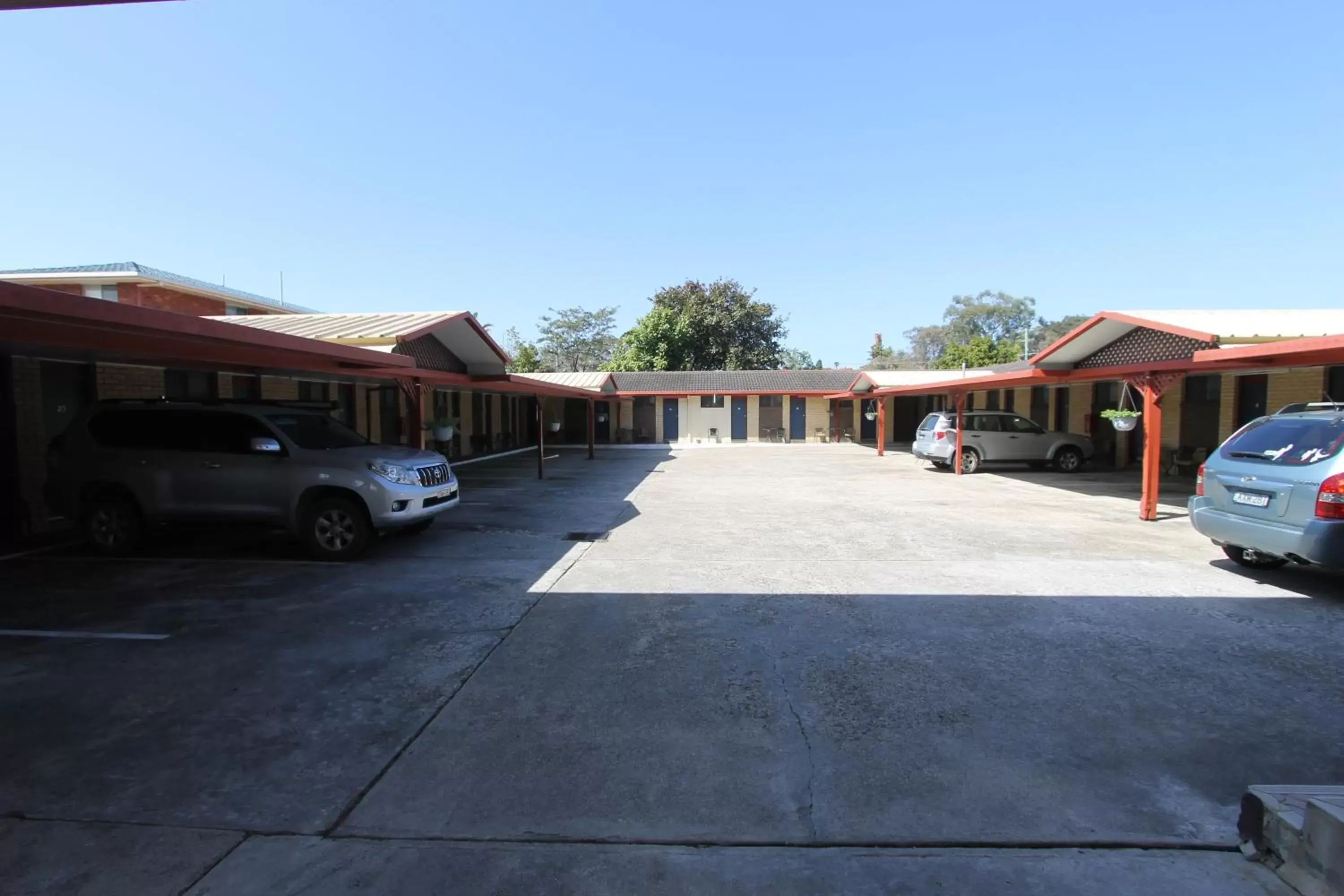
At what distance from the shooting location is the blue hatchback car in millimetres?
5613

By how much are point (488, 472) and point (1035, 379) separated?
13.0 metres

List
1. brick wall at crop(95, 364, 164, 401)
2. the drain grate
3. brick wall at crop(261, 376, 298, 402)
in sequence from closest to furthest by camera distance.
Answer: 1. the drain grate
2. brick wall at crop(95, 364, 164, 401)
3. brick wall at crop(261, 376, 298, 402)

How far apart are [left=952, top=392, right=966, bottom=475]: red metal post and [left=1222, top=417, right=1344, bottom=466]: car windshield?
10879 millimetres

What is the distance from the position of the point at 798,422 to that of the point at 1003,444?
1628 centimetres

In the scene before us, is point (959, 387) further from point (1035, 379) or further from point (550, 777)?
point (550, 777)

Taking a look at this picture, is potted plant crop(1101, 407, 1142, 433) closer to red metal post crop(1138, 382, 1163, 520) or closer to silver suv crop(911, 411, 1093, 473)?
red metal post crop(1138, 382, 1163, 520)

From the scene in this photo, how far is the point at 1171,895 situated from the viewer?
2.50 m

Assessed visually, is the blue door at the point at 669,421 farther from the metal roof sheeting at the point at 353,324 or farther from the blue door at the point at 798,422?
the metal roof sheeting at the point at 353,324

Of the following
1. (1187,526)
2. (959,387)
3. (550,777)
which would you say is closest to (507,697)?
(550,777)

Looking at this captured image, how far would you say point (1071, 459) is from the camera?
58.0 ft

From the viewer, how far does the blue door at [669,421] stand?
112ft

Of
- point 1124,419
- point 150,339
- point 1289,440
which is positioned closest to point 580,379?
point 1124,419

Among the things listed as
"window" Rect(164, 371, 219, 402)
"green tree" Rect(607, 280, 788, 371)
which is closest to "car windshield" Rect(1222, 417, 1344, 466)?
"window" Rect(164, 371, 219, 402)

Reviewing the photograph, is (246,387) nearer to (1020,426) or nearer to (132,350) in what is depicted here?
(132,350)
